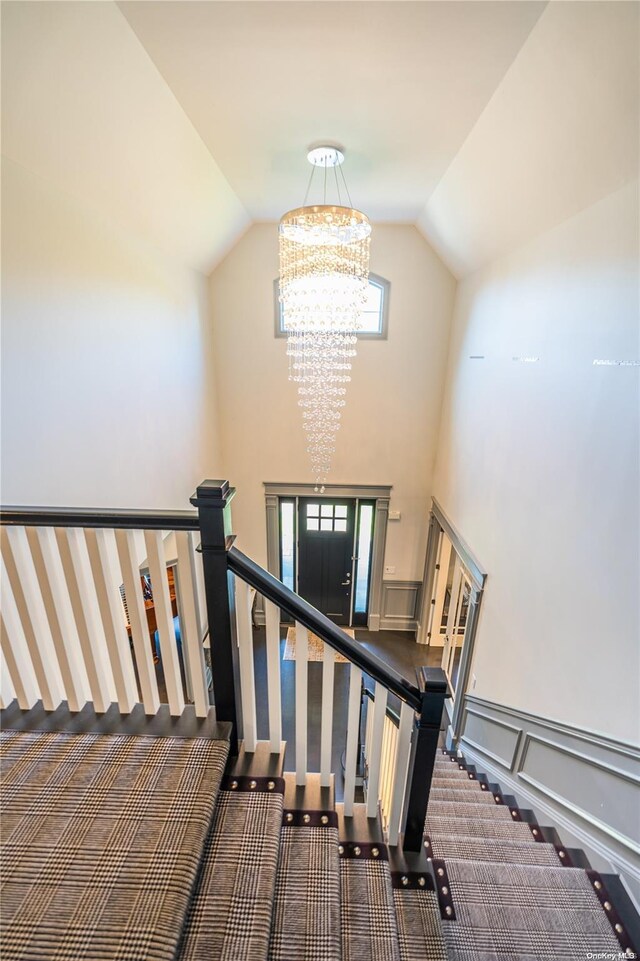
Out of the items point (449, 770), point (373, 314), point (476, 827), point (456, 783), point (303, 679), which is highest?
point (373, 314)

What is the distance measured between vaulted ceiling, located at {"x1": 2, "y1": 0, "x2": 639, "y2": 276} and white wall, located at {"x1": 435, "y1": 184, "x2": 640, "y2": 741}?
1.33 ft

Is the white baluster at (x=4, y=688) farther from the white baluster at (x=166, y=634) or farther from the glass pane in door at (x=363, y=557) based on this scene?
Result: the glass pane in door at (x=363, y=557)

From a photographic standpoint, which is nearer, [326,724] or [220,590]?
[220,590]

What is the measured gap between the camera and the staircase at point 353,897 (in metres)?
1.06

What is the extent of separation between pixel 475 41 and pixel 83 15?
1.77 metres

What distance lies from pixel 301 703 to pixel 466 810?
5.06ft

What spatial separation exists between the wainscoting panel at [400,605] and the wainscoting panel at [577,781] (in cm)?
280

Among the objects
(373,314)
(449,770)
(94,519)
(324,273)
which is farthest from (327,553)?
(94,519)

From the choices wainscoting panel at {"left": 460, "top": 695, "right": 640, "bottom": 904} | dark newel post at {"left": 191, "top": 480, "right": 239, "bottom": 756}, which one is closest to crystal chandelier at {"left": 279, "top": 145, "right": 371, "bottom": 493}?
dark newel post at {"left": 191, "top": 480, "right": 239, "bottom": 756}

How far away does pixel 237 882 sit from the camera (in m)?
1.12

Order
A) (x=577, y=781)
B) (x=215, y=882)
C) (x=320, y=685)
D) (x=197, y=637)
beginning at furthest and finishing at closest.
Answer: (x=320, y=685) → (x=577, y=781) → (x=197, y=637) → (x=215, y=882)

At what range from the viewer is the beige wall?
211 centimetres

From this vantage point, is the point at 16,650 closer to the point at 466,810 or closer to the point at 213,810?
the point at 213,810

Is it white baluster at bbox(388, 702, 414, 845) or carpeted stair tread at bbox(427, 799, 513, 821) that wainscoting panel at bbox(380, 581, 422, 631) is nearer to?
carpeted stair tread at bbox(427, 799, 513, 821)
